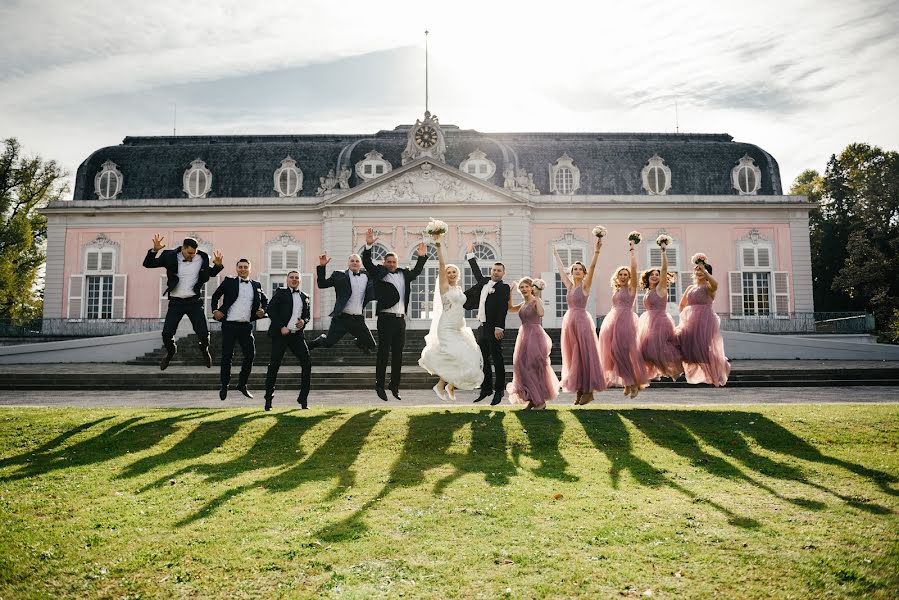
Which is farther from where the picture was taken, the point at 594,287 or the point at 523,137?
the point at 523,137

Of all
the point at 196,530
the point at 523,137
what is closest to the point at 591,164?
the point at 523,137

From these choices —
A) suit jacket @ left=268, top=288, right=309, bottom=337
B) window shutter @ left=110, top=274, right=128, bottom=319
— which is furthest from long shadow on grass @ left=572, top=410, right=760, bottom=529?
window shutter @ left=110, top=274, right=128, bottom=319

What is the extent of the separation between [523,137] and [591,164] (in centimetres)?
345

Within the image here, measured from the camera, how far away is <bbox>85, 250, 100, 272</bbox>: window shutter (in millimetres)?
27906

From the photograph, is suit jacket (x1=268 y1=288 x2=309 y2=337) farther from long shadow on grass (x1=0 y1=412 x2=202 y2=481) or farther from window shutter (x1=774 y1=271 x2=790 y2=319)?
window shutter (x1=774 y1=271 x2=790 y2=319)

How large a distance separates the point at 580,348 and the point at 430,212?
18.4 metres

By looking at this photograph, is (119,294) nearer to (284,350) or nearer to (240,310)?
(240,310)

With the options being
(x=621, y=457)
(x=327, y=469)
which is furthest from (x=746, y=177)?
(x=327, y=469)

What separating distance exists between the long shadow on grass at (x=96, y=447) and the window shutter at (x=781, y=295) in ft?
83.3

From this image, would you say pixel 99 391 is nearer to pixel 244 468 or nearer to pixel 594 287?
pixel 244 468

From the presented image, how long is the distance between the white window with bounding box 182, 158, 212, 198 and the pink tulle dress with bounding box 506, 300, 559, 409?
23221mm

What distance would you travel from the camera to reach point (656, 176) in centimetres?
2831

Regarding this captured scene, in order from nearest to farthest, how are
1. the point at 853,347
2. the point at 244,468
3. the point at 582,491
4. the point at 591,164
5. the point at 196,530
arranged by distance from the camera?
the point at 196,530
the point at 582,491
the point at 244,468
the point at 853,347
the point at 591,164

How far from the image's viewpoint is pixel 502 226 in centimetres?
2669
